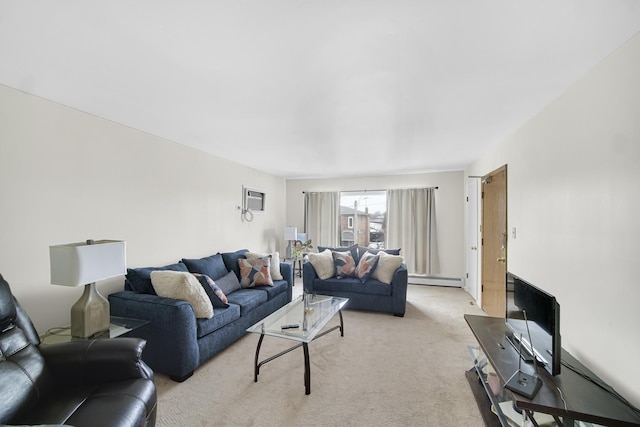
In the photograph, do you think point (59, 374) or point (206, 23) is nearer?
point (206, 23)

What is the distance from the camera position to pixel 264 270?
3.83 meters

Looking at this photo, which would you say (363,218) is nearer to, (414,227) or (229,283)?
(414,227)

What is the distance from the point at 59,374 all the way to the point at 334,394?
1.78 m

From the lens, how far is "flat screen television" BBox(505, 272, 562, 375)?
1.53 m

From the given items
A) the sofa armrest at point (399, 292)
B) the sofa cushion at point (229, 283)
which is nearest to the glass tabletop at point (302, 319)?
the sofa cushion at point (229, 283)

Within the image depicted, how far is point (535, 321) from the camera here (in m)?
1.72

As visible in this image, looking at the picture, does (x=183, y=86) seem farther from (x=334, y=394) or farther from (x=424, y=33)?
(x=334, y=394)

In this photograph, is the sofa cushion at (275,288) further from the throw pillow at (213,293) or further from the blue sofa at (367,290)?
the throw pillow at (213,293)

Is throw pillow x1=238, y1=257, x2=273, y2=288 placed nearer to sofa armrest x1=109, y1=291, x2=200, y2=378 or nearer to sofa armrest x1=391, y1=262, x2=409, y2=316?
sofa armrest x1=109, y1=291, x2=200, y2=378

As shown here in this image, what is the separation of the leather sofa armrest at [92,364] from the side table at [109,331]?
0.41 meters

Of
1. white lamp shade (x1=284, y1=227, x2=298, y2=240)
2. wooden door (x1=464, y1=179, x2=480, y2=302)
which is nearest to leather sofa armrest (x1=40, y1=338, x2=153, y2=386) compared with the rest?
white lamp shade (x1=284, y1=227, x2=298, y2=240)

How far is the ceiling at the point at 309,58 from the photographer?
123cm

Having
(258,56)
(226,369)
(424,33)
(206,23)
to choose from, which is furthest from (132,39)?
(226,369)

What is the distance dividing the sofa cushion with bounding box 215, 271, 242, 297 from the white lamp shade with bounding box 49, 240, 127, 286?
1.43m
